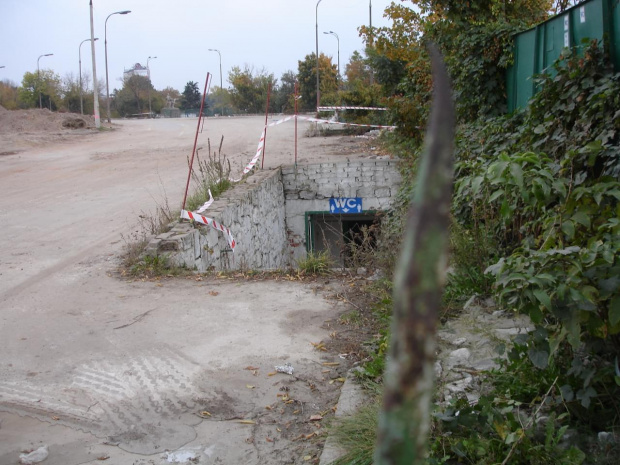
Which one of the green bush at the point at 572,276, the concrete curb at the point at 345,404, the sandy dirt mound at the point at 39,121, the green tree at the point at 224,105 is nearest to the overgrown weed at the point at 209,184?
the concrete curb at the point at 345,404

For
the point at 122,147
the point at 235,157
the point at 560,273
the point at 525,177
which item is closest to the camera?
the point at 560,273

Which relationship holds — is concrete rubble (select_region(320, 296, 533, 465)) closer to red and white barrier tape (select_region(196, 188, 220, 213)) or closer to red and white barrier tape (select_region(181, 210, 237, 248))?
red and white barrier tape (select_region(181, 210, 237, 248))

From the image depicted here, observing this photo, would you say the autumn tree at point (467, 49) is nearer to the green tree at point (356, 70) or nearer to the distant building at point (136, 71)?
the green tree at point (356, 70)

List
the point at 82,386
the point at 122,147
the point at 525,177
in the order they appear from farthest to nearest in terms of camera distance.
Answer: the point at 122,147 → the point at 82,386 → the point at 525,177

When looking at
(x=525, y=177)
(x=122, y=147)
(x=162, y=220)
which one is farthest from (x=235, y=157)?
(x=525, y=177)

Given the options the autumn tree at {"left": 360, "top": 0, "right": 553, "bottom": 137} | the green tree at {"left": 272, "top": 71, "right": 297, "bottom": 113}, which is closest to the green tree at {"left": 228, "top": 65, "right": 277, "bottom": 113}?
the green tree at {"left": 272, "top": 71, "right": 297, "bottom": 113}

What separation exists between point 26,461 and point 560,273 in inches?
114

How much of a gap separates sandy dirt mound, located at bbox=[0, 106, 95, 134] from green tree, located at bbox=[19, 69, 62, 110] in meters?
20.2

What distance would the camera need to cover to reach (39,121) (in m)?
27.5

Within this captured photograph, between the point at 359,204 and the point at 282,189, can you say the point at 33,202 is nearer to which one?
the point at 282,189

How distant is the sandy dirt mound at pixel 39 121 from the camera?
85.7 feet

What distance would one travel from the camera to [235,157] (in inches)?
637

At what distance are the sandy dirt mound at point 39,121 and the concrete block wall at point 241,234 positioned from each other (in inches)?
700

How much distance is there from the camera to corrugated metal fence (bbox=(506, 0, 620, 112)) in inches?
193
